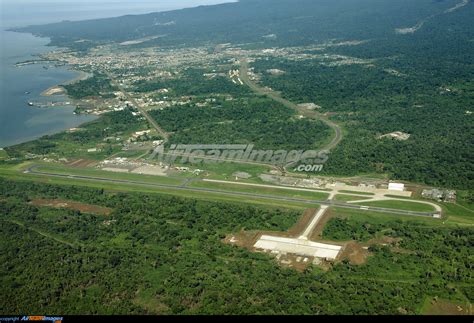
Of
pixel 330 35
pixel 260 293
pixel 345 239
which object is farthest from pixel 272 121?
pixel 330 35

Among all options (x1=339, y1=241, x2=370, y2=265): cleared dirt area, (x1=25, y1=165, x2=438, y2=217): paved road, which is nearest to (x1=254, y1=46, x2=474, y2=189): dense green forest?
(x1=25, y1=165, x2=438, y2=217): paved road

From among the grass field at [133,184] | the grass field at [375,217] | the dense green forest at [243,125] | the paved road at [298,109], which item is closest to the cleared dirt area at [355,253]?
the grass field at [375,217]

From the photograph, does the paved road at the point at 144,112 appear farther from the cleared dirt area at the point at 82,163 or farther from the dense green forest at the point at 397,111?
the dense green forest at the point at 397,111

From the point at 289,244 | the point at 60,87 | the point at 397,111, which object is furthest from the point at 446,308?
the point at 60,87

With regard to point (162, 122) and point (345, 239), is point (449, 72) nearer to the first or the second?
point (162, 122)

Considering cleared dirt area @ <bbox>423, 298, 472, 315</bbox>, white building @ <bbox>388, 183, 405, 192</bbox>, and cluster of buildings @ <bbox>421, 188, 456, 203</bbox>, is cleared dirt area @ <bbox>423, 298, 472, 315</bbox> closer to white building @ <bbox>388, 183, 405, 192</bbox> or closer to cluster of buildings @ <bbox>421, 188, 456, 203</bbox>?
cluster of buildings @ <bbox>421, 188, 456, 203</bbox>

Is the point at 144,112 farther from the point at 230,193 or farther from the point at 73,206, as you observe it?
the point at 230,193

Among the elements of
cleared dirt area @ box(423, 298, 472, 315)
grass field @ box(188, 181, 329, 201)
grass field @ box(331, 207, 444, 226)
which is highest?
cleared dirt area @ box(423, 298, 472, 315)
